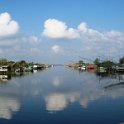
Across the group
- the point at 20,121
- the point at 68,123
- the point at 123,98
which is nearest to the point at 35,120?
the point at 20,121

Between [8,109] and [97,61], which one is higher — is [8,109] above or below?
below

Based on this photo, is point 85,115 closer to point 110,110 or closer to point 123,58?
point 110,110

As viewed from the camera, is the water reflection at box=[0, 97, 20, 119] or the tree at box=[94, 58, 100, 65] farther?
the tree at box=[94, 58, 100, 65]

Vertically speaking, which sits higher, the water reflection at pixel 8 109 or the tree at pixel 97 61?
the tree at pixel 97 61

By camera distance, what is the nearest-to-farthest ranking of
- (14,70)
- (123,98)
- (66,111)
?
1. (66,111)
2. (123,98)
3. (14,70)

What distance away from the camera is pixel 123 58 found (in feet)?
356

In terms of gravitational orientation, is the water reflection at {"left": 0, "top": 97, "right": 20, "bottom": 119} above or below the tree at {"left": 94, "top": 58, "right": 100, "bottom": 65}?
below

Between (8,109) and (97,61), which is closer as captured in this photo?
(8,109)

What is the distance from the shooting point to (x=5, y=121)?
20141 millimetres

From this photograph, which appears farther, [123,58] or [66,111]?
[123,58]

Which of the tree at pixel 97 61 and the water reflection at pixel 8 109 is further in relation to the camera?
the tree at pixel 97 61

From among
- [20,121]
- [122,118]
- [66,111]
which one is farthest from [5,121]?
[122,118]

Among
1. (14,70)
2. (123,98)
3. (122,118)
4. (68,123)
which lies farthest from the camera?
Answer: (14,70)

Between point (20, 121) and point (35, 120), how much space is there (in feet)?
2.94
